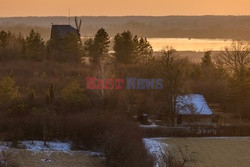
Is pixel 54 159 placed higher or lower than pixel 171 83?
lower

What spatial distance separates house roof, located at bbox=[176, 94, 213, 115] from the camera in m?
52.7

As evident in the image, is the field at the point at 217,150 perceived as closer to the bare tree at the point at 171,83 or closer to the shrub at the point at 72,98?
the bare tree at the point at 171,83

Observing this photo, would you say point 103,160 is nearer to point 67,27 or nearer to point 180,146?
point 180,146

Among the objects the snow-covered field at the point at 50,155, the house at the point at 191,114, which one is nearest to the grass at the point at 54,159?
the snow-covered field at the point at 50,155

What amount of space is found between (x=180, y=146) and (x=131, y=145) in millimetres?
9144

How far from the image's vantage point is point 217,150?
1702 inches

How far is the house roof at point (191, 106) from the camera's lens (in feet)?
173

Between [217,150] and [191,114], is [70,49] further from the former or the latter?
[217,150]

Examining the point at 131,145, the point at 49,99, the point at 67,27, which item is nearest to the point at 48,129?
the point at 49,99

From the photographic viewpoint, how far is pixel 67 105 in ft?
163

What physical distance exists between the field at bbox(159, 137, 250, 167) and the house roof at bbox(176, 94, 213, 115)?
5.46 m

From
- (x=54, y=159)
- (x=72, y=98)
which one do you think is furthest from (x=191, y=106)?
(x=54, y=159)

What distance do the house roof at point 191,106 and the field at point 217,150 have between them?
5.46 metres

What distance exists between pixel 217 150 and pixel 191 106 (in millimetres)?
9983
